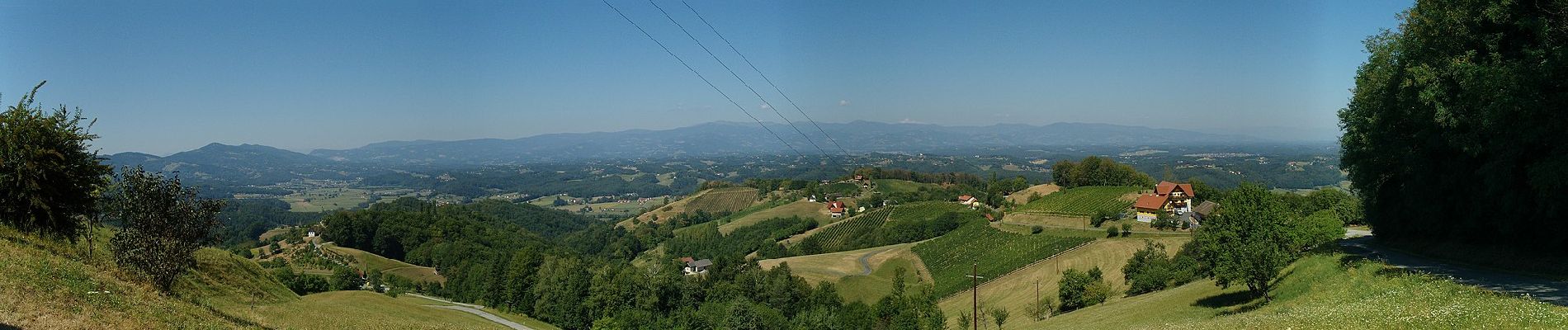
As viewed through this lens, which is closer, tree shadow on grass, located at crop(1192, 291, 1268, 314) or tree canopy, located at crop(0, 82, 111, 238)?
tree canopy, located at crop(0, 82, 111, 238)

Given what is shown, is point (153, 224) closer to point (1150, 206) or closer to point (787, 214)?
point (1150, 206)

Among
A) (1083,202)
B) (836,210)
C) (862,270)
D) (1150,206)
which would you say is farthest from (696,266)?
(1150,206)

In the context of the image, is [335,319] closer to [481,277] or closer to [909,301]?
[909,301]

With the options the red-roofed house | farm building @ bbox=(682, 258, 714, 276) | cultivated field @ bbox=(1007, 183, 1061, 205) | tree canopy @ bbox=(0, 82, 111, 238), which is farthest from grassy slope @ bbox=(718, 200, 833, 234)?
tree canopy @ bbox=(0, 82, 111, 238)

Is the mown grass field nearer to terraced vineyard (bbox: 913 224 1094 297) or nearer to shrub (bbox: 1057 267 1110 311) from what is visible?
terraced vineyard (bbox: 913 224 1094 297)

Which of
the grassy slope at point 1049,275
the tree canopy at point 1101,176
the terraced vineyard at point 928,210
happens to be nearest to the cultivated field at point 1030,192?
the tree canopy at point 1101,176

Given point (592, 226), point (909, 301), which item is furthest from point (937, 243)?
point (592, 226)

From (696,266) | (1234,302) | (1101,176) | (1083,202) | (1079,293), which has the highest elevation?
(1234,302)
